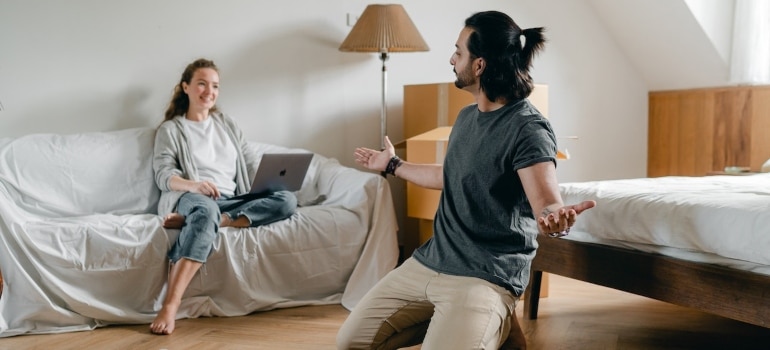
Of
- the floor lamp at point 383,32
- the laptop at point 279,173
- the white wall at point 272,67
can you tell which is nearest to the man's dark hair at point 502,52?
the laptop at point 279,173

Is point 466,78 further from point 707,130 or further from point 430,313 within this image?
point 707,130

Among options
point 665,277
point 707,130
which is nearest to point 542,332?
point 665,277

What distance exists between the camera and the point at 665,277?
2303 mm

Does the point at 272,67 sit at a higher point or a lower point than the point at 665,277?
higher

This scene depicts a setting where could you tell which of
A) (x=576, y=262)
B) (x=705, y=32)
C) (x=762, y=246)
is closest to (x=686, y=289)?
(x=762, y=246)

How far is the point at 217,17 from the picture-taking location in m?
3.82

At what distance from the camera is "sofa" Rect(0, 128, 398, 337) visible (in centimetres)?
282

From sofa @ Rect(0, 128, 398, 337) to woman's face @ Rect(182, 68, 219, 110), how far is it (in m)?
0.25

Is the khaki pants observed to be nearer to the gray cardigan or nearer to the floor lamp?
the gray cardigan

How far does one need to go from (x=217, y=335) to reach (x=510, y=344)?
1.01m

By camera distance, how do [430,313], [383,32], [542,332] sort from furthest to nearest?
[383,32], [542,332], [430,313]

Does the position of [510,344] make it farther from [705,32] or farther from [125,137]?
[705,32]

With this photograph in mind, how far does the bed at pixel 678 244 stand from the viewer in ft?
6.75

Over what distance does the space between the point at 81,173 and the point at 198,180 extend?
0.46 meters
